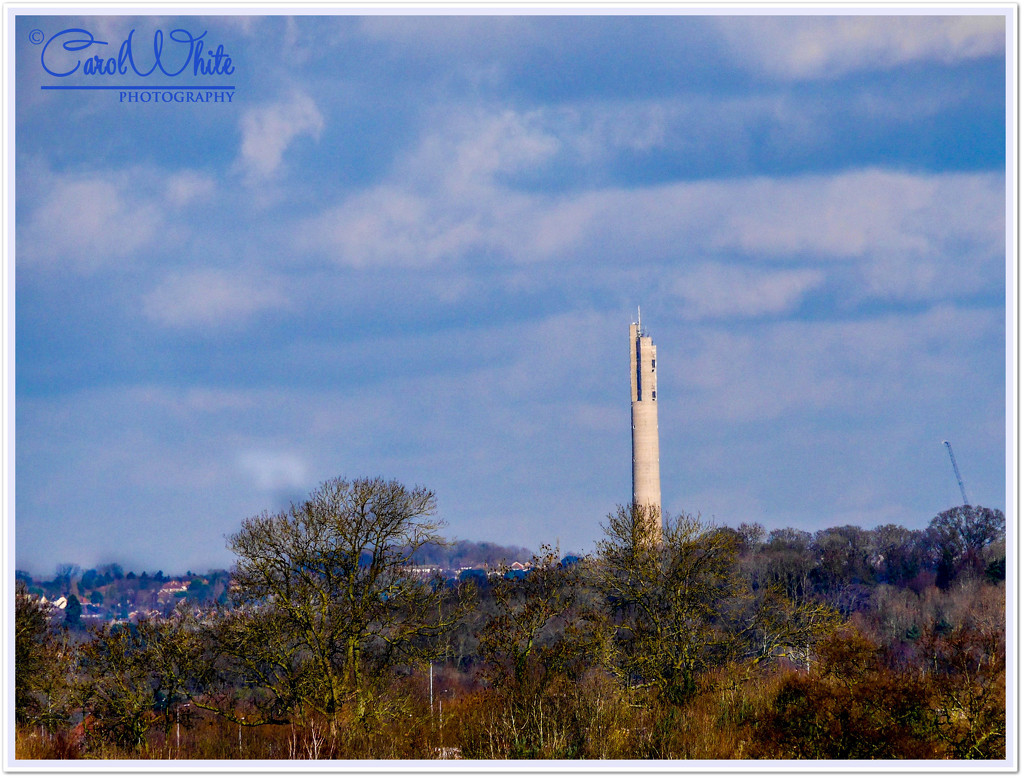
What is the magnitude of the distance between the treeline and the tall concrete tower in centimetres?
4728

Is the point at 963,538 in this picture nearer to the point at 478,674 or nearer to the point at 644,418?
the point at 644,418

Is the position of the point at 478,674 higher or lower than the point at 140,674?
lower

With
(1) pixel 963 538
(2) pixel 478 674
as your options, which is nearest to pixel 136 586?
(2) pixel 478 674

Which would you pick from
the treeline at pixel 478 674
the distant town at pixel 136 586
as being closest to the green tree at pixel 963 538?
the distant town at pixel 136 586

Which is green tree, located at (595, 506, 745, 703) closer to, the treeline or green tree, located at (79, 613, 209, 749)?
the treeline

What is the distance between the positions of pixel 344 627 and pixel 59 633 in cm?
690

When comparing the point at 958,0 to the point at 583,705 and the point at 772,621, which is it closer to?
the point at 583,705

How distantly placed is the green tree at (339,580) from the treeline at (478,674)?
0.05m

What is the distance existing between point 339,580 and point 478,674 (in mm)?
6179

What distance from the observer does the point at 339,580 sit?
2173 cm

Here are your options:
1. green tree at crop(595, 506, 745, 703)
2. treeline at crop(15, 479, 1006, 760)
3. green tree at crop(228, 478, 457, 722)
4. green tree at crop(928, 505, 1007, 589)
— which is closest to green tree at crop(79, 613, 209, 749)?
treeline at crop(15, 479, 1006, 760)

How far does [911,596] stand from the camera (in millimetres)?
61156

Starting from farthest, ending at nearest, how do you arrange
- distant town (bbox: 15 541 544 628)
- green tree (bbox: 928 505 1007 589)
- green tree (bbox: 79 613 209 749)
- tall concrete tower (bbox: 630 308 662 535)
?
tall concrete tower (bbox: 630 308 662 535) → green tree (bbox: 928 505 1007 589) → distant town (bbox: 15 541 544 628) → green tree (bbox: 79 613 209 749)

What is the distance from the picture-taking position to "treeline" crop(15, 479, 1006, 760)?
15680mm
